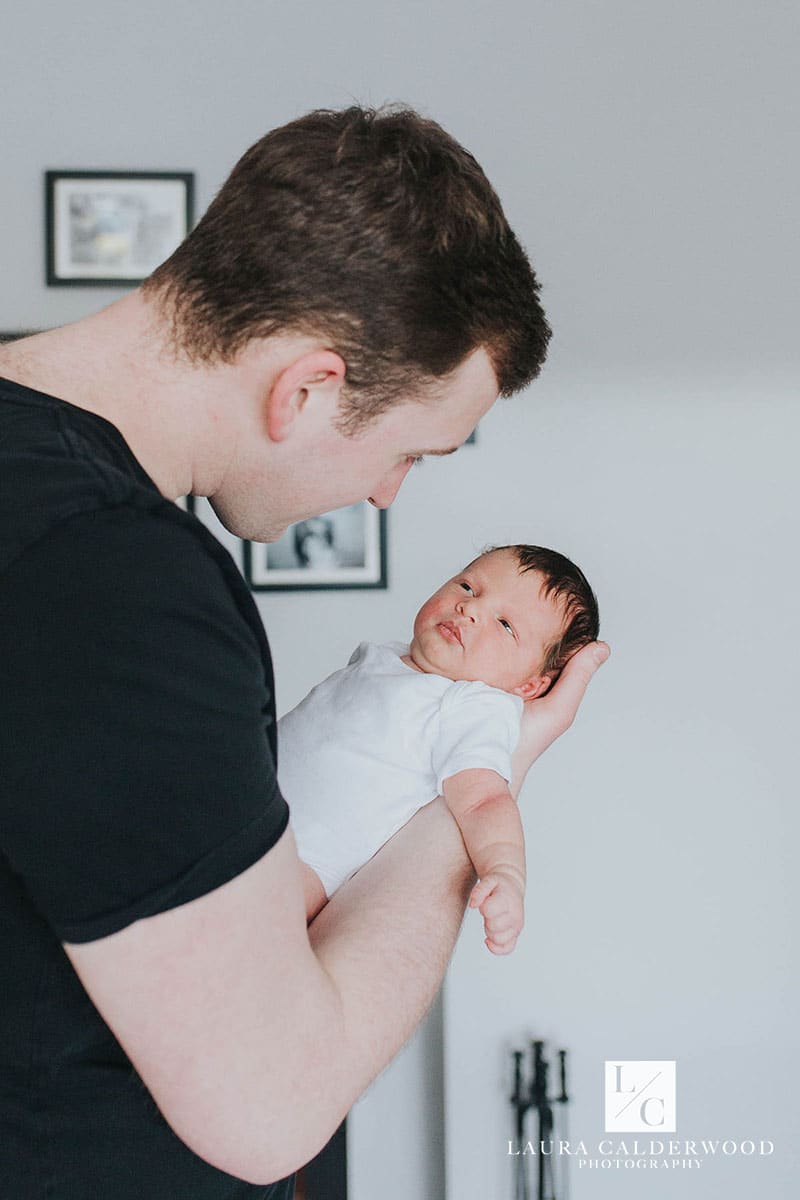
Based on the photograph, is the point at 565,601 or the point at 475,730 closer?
the point at 475,730

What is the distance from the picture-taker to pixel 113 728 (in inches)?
23.1

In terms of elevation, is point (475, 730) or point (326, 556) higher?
point (326, 556)

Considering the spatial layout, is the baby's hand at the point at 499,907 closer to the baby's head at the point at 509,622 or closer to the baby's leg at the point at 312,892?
the baby's leg at the point at 312,892

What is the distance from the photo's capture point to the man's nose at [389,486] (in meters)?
1.06

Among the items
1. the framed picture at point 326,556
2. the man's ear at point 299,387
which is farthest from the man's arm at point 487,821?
the framed picture at point 326,556

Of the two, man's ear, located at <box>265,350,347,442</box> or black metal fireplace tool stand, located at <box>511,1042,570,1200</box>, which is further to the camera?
black metal fireplace tool stand, located at <box>511,1042,570,1200</box>

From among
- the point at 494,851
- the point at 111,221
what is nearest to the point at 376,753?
the point at 494,851

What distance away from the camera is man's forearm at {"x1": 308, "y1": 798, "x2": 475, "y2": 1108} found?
79cm

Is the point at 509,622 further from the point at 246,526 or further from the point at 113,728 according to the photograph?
the point at 113,728

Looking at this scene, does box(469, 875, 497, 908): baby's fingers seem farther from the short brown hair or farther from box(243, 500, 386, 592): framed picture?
box(243, 500, 386, 592): framed picture

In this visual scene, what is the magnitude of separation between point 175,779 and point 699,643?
7.35ft

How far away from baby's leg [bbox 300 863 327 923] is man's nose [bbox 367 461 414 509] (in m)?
0.51

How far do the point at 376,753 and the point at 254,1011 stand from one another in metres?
0.85

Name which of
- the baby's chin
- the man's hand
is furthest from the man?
the baby's chin
